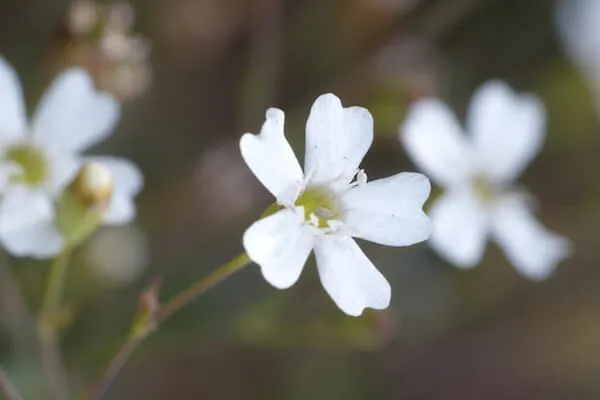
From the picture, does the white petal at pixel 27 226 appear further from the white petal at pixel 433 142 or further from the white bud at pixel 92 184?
the white petal at pixel 433 142

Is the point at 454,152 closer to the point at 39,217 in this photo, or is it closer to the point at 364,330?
the point at 364,330

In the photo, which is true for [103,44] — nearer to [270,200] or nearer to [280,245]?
[270,200]

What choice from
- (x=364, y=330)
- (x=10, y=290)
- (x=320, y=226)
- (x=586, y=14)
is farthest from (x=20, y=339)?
(x=586, y=14)

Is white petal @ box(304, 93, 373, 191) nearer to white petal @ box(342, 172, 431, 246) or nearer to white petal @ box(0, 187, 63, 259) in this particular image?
white petal @ box(342, 172, 431, 246)

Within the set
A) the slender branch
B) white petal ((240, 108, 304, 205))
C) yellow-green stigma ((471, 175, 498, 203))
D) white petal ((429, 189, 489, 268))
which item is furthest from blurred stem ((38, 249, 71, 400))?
yellow-green stigma ((471, 175, 498, 203))

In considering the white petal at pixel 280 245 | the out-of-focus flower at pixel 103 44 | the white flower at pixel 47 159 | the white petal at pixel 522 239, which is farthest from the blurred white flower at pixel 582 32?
the white petal at pixel 280 245

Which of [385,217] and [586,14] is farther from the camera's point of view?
[586,14]
